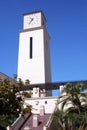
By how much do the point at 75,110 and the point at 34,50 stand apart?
29.6m

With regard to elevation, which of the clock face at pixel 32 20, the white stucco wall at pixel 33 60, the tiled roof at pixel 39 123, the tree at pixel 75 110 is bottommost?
the tiled roof at pixel 39 123

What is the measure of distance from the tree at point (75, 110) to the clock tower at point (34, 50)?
23.6m

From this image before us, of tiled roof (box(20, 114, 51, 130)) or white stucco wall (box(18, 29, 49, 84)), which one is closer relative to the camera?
tiled roof (box(20, 114, 51, 130))

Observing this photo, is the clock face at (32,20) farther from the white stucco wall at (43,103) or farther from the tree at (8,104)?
the tree at (8,104)

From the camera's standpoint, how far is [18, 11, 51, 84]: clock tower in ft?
191

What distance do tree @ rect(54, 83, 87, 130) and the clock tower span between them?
2362cm

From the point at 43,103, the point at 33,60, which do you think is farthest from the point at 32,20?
the point at 43,103

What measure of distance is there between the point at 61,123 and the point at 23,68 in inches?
1115

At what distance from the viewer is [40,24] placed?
209ft

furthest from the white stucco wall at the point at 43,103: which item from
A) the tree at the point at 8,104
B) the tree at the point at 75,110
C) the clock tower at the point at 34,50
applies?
the tree at the point at 8,104

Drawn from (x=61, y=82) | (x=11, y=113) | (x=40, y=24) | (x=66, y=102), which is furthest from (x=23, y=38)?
(x=11, y=113)

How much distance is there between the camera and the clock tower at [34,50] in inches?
2296

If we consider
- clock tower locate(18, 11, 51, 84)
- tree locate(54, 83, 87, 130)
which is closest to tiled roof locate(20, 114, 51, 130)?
tree locate(54, 83, 87, 130)

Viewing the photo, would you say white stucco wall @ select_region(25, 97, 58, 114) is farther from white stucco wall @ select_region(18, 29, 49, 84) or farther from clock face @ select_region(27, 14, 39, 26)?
clock face @ select_region(27, 14, 39, 26)
